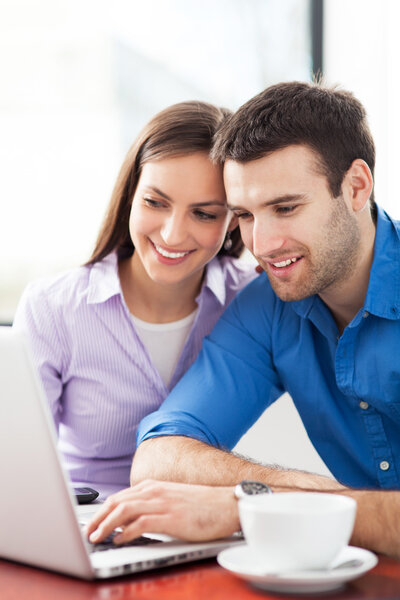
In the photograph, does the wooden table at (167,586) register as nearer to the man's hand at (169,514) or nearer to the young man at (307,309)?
the man's hand at (169,514)

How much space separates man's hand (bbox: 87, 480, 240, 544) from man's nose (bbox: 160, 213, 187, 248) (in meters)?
0.77

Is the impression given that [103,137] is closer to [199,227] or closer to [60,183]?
[60,183]

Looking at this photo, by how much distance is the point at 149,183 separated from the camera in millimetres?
1693

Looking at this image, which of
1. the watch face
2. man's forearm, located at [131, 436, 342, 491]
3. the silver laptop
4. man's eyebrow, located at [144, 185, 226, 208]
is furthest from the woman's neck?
the silver laptop

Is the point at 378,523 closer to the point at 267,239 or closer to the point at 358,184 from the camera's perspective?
the point at 267,239

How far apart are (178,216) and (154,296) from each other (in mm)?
265

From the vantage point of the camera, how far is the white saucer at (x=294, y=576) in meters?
0.75

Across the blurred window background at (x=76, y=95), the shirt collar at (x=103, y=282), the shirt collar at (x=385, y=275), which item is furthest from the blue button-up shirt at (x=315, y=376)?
the blurred window background at (x=76, y=95)

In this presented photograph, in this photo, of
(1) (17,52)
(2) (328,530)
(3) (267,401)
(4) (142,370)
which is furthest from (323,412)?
(1) (17,52)

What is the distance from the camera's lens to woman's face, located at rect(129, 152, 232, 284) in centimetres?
166

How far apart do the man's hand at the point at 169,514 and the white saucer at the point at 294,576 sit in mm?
108

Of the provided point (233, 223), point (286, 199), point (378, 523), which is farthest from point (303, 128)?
point (378, 523)

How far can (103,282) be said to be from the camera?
178 cm

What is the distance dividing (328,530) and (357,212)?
1.01 m
